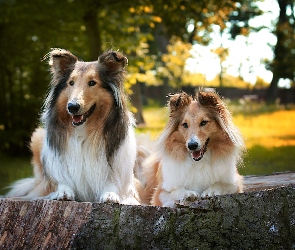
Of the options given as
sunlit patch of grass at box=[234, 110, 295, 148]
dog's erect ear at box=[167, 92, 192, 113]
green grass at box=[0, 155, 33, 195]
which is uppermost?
dog's erect ear at box=[167, 92, 192, 113]

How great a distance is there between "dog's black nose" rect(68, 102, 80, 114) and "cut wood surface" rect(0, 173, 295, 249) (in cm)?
82

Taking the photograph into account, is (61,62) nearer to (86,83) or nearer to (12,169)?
(86,83)

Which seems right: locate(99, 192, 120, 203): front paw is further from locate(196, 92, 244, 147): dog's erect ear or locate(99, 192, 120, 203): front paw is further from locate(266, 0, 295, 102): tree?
locate(266, 0, 295, 102): tree

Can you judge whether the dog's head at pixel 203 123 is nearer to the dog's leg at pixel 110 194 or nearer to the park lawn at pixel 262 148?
the dog's leg at pixel 110 194

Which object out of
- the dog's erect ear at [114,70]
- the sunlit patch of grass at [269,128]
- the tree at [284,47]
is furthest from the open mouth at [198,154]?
the tree at [284,47]

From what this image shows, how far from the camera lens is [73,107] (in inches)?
173

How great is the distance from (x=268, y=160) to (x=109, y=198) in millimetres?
7750

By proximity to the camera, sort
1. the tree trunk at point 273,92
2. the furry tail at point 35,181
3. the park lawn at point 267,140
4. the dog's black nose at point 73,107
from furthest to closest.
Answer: the tree trunk at point 273,92 → the park lawn at point 267,140 → the furry tail at point 35,181 → the dog's black nose at point 73,107

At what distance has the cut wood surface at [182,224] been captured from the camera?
3.80 meters

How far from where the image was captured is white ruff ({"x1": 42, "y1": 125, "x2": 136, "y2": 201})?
189 inches

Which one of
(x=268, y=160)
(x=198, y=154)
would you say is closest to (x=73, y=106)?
(x=198, y=154)

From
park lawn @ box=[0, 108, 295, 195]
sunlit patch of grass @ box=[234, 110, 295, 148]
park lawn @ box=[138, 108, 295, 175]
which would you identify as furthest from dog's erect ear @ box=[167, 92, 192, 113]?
sunlit patch of grass @ box=[234, 110, 295, 148]

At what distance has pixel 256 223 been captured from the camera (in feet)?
12.5

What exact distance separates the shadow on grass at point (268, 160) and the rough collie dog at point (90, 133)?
5.85 meters
